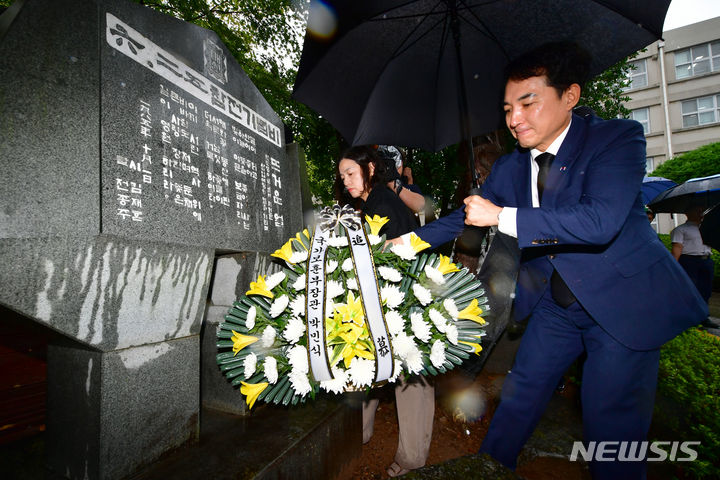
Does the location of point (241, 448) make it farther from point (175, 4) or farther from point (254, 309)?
point (175, 4)

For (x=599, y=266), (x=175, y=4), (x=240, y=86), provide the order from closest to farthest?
(x=599, y=266)
(x=240, y=86)
(x=175, y=4)

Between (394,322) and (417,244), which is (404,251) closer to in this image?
(417,244)

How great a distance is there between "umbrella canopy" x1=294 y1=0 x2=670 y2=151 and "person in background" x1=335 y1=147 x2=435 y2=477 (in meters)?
0.35

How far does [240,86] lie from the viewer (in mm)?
3283

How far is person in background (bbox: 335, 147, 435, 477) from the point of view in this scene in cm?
262

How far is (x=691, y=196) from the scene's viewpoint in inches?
295

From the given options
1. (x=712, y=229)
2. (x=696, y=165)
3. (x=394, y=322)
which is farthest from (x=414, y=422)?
(x=696, y=165)

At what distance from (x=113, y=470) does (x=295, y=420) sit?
1.14 metres

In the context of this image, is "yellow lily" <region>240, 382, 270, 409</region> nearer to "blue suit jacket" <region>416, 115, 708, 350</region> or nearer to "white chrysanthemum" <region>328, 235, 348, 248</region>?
"white chrysanthemum" <region>328, 235, 348, 248</region>

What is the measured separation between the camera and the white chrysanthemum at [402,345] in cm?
153

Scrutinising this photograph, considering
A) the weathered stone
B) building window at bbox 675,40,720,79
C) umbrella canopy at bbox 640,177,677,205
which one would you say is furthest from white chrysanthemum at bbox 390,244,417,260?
building window at bbox 675,40,720,79

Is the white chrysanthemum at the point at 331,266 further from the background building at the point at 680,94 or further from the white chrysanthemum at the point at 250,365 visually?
the background building at the point at 680,94

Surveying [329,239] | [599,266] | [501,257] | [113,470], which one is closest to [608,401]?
[599,266]

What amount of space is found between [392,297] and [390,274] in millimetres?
134
